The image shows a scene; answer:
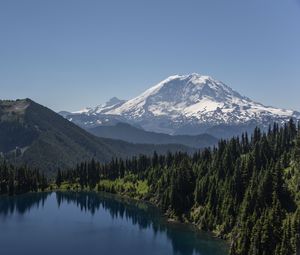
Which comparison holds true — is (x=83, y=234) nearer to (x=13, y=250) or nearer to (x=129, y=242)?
(x=129, y=242)

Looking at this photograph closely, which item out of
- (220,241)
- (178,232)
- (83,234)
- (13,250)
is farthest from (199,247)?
(13,250)

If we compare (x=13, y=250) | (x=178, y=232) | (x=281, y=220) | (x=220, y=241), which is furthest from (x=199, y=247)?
(x=13, y=250)

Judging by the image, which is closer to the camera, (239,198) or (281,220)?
(281,220)

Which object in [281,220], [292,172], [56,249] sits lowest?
[56,249]

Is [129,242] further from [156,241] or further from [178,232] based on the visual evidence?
[178,232]

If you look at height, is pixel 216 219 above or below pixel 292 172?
below

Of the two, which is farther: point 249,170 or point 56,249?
point 249,170

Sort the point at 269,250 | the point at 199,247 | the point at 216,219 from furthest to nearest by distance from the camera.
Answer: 1. the point at 216,219
2. the point at 199,247
3. the point at 269,250

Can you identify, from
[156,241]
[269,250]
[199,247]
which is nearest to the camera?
[269,250]

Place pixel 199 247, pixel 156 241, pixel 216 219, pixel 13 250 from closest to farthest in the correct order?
pixel 13 250 → pixel 199 247 → pixel 156 241 → pixel 216 219
